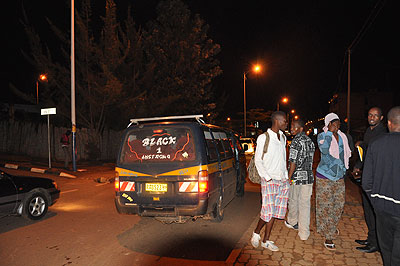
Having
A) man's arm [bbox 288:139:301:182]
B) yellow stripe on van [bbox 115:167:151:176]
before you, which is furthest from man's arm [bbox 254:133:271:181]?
yellow stripe on van [bbox 115:167:151:176]

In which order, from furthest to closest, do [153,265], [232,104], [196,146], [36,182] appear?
[232,104] < [36,182] < [196,146] < [153,265]

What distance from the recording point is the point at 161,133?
543 centimetres

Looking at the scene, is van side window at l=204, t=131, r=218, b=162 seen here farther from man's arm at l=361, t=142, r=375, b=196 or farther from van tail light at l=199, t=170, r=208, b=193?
man's arm at l=361, t=142, r=375, b=196

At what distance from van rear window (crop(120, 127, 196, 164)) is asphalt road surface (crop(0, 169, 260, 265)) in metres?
1.36

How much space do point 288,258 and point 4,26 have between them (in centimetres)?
2796

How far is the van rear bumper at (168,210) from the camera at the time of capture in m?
5.08

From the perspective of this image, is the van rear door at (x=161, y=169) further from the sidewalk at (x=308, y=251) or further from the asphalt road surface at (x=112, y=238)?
the sidewalk at (x=308, y=251)

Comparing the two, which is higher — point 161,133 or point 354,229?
point 161,133

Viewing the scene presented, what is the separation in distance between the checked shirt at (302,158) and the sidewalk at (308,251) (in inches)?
37.1

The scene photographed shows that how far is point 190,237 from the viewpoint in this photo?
5.40 metres

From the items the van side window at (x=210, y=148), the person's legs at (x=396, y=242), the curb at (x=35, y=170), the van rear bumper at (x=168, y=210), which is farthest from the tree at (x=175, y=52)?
the person's legs at (x=396, y=242)

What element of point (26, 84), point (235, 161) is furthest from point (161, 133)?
point (26, 84)

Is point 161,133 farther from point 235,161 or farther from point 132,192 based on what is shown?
point 235,161

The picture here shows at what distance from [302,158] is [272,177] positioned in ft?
2.25
